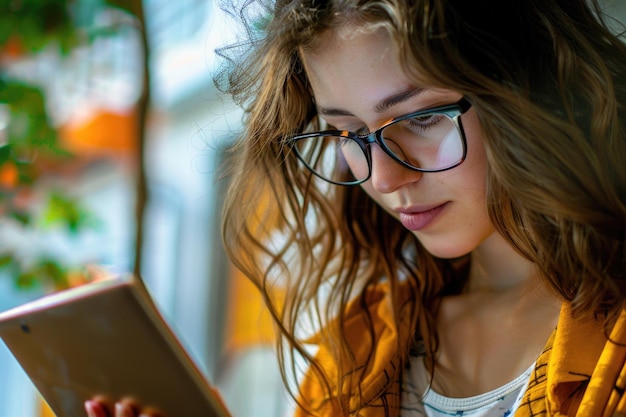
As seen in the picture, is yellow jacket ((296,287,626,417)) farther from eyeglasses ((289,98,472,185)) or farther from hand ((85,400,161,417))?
hand ((85,400,161,417))

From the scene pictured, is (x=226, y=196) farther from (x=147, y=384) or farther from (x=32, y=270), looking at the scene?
(x=32, y=270)

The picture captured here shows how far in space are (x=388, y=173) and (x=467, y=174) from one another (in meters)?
0.11

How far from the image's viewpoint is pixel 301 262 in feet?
4.75

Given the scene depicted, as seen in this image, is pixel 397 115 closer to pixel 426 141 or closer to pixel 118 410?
pixel 426 141

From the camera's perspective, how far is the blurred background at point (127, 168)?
1659 millimetres

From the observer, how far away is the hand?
1.02 m

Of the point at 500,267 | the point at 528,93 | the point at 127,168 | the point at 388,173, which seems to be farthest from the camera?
the point at 127,168

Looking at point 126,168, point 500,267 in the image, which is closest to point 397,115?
point 500,267

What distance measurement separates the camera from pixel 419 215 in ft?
3.63

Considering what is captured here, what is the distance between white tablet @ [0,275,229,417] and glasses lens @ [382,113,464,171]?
41cm

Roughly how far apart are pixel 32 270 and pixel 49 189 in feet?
0.67

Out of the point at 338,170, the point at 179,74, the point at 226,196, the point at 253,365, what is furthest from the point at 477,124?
the point at 253,365

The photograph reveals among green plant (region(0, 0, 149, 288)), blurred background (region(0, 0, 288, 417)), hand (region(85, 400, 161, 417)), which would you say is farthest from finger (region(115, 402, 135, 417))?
green plant (region(0, 0, 149, 288))

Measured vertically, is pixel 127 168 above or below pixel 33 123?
below
